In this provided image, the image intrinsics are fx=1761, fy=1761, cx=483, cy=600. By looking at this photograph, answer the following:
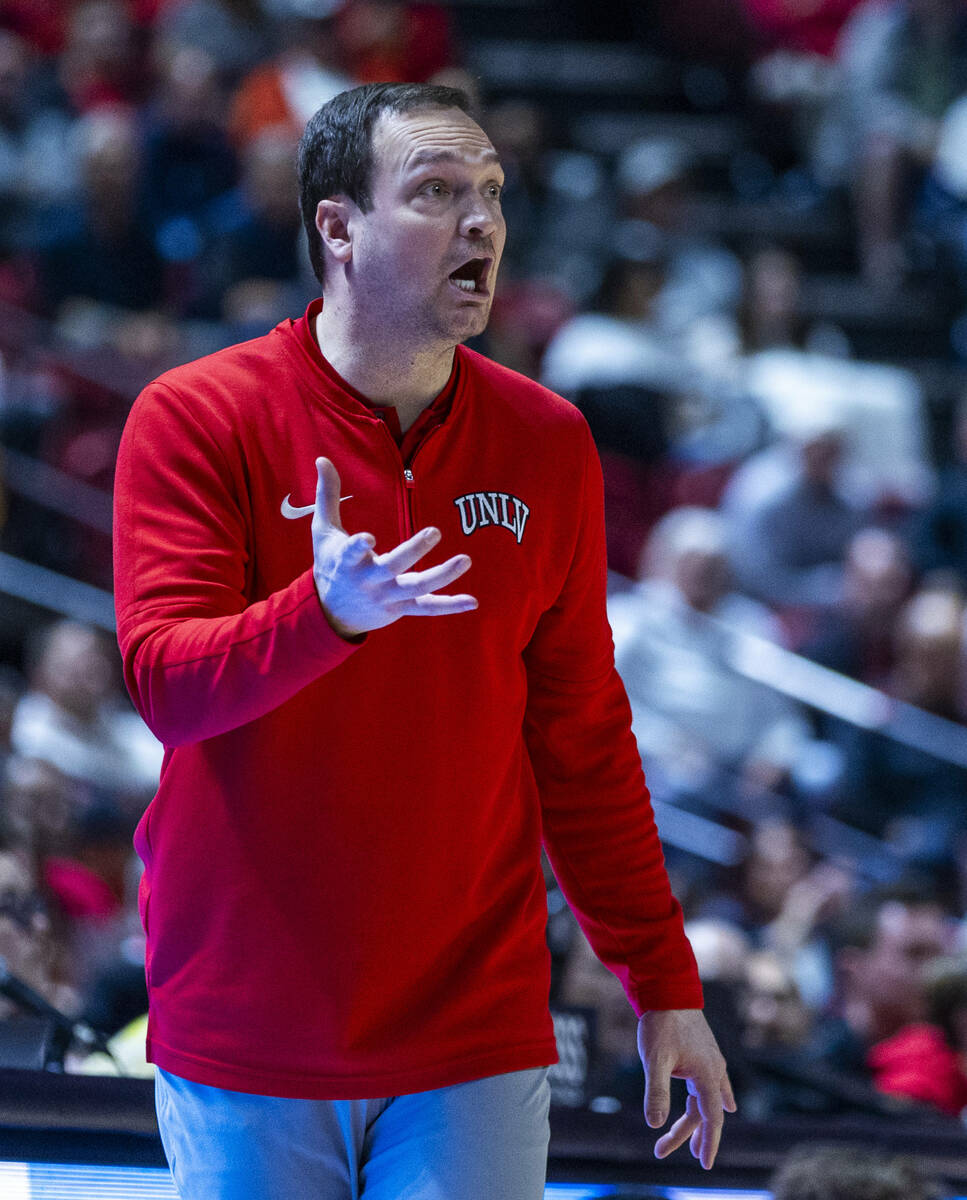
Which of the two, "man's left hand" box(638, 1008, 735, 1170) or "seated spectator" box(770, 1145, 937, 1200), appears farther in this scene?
"seated spectator" box(770, 1145, 937, 1200)

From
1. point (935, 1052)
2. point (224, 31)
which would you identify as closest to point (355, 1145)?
point (935, 1052)

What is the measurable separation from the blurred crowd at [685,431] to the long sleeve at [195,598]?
1.75 metres

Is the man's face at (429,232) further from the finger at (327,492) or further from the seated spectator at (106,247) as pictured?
the seated spectator at (106,247)

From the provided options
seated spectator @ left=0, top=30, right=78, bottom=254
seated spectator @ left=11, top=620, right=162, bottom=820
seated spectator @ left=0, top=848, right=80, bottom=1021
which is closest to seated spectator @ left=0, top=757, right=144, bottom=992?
seated spectator @ left=0, top=848, right=80, bottom=1021

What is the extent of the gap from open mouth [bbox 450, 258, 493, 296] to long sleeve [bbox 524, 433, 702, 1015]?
0.88 feet

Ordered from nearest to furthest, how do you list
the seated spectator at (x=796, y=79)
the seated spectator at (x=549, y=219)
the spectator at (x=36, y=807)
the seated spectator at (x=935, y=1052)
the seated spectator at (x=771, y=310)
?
the seated spectator at (x=935, y=1052)
the spectator at (x=36, y=807)
the seated spectator at (x=771, y=310)
the seated spectator at (x=549, y=219)
the seated spectator at (x=796, y=79)

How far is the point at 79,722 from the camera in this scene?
5.73 meters

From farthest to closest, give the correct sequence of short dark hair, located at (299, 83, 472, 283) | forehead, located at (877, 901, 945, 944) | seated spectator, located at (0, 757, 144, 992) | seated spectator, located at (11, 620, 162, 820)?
seated spectator, located at (11, 620, 162, 820) → forehead, located at (877, 901, 945, 944) → seated spectator, located at (0, 757, 144, 992) → short dark hair, located at (299, 83, 472, 283)

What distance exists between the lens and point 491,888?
5.90 ft

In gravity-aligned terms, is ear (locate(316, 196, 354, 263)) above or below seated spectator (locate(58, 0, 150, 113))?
below

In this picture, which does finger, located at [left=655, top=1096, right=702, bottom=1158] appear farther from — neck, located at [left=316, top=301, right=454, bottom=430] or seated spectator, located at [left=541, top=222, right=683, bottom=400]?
seated spectator, located at [left=541, top=222, right=683, bottom=400]

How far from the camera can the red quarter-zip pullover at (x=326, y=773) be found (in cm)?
167

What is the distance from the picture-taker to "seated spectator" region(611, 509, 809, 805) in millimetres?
6246

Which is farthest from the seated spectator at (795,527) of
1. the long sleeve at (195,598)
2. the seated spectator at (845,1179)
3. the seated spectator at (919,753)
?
the long sleeve at (195,598)
